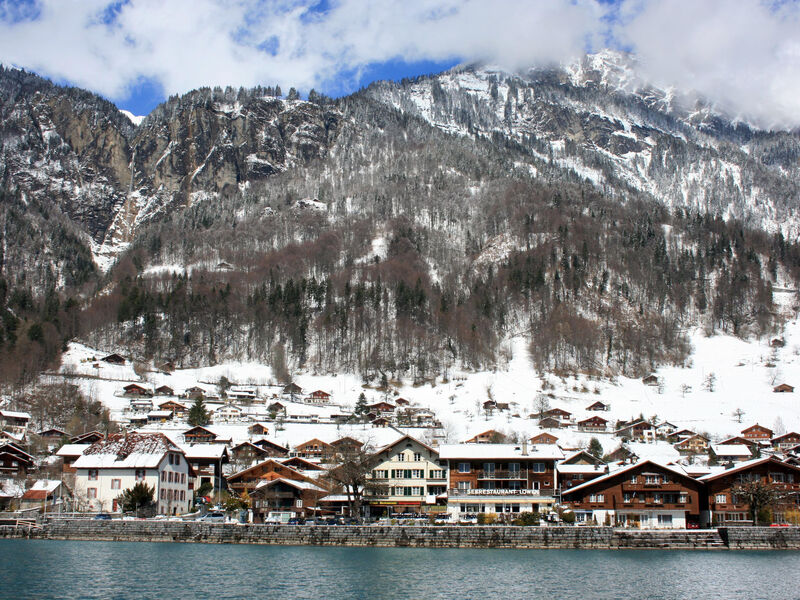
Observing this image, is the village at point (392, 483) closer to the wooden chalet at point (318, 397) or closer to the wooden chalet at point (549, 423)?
the wooden chalet at point (549, 423)

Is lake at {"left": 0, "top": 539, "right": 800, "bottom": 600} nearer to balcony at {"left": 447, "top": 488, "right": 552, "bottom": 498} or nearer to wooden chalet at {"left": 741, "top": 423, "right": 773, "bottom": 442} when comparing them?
balcony at {"left": 447, "top": 488, "right": 552, "bottom": 498}

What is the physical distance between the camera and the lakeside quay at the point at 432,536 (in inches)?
2229

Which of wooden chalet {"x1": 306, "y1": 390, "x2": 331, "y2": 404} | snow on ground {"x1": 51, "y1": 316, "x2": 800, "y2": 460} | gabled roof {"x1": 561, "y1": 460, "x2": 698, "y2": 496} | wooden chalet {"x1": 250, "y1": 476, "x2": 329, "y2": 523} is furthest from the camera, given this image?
A: wooden chalet {"x1": 306, "y1": 390, "x2": 331, "y2": 404}

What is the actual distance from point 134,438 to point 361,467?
22.0 metres

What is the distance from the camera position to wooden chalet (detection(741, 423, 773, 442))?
107m

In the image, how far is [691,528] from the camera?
6481 cm

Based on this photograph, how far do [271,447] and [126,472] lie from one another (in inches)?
969

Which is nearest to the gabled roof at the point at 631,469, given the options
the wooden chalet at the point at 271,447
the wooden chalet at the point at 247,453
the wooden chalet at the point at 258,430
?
the wooden chalet at the point at 271,447

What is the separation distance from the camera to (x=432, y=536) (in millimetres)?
56781

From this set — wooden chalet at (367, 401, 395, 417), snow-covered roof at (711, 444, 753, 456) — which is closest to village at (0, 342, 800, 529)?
snow-covered roof at (711, 444, 753, 456)

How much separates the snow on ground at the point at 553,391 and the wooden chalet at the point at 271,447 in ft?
23.6

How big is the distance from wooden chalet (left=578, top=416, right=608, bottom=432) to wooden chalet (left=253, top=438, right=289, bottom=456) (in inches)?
1792

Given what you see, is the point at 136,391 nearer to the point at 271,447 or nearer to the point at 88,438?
the point at 88,438

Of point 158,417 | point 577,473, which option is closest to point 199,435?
point 158,417
